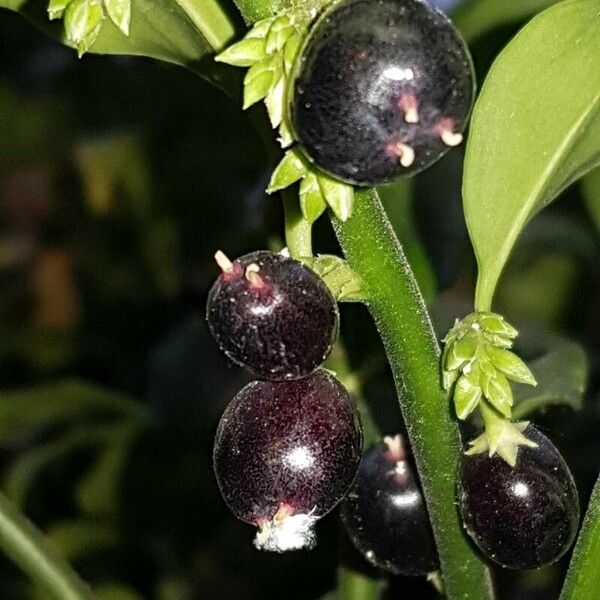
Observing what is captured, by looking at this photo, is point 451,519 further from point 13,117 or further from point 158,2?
point 13,117

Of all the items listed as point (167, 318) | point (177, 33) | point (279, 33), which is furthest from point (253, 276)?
point (167, 318)

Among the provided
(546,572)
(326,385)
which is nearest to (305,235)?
(326,385)

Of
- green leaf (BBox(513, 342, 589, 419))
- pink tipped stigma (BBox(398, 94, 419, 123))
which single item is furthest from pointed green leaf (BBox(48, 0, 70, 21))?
green leaf (BBox(513, 342, 589, 419))

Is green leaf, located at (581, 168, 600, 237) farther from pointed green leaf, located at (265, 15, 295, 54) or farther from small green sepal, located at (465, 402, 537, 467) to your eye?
pointed green leaf, located at (265, 15, 295, 54)

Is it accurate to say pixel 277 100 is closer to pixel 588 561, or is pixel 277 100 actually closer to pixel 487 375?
pixel 487 375

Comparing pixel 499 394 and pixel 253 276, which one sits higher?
pixel 253 276

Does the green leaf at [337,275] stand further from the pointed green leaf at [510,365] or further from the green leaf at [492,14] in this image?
the green leaf at [492,14]

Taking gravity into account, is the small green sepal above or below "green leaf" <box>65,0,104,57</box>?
below
